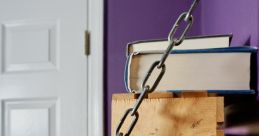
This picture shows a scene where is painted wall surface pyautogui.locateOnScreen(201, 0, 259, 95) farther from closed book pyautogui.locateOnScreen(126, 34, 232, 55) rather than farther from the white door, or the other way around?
the white door

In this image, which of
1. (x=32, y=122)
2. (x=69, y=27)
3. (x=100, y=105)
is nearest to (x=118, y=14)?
(x=69, y=27)

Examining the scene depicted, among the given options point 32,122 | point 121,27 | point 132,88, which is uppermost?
point 121,27

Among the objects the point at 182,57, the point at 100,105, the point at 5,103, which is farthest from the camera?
the point at 5,103

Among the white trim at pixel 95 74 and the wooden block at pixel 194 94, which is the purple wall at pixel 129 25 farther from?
the wooden block at pixel 194 94

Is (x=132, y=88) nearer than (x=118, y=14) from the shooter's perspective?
Yes

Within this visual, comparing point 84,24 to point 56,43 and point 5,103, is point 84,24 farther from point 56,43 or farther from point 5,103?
point 5,103

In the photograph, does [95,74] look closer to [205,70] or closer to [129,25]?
[129,25]

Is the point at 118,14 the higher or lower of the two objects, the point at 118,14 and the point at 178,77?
the higher

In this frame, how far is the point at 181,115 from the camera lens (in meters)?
0.38

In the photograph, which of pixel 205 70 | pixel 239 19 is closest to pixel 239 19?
pixel 239 19

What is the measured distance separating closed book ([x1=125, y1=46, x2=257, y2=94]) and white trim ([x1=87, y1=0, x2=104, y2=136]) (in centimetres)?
69

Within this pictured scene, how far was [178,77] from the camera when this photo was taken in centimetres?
45

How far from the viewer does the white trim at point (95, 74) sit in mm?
1142

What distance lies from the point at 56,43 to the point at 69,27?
73 millimetres
